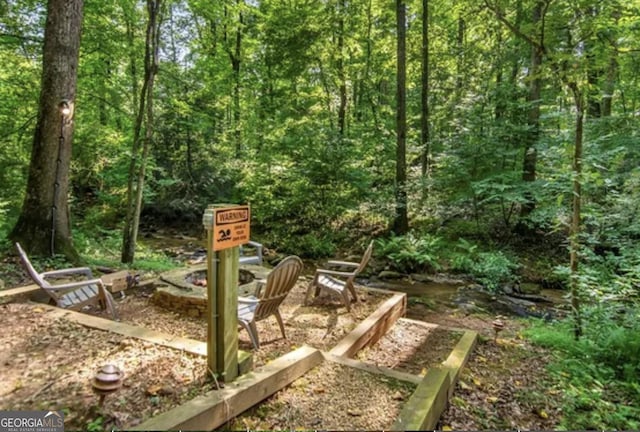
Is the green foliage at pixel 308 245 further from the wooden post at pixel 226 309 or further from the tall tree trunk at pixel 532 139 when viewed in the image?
the wooden post at pixel 226 309

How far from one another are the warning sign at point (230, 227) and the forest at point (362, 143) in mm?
2447

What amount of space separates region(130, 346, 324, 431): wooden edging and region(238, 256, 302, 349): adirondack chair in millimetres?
639

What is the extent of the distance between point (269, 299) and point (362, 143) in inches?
339

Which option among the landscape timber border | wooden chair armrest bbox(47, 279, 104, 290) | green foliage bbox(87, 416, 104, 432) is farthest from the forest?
green foliage bbox(87, 416, 104, 432)

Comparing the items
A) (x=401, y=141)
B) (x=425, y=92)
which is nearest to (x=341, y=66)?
(x=425, y=92)

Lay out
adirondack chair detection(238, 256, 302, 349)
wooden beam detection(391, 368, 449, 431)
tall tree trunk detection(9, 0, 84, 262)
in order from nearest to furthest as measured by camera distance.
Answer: wooden beam detection(391, 368, 449, 431)
adirondack chair detection(238, 256, 302, 349)
tall tree trunk detection(9, 0, 84, 262)

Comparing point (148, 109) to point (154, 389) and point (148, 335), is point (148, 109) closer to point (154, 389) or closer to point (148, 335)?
point (148, 335)

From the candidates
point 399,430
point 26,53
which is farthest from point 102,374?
point 26,53

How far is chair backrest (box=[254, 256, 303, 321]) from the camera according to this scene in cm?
318

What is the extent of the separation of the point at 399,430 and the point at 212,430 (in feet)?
3.05

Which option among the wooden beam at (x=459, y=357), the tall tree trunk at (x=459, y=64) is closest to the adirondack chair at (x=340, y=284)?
the wooden beam at (x=459, y=357)

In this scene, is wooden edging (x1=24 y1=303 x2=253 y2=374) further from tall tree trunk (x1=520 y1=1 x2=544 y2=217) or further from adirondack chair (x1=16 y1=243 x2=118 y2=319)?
tall tree trunk (x1=520 y1=1 x2=544 y2=217)

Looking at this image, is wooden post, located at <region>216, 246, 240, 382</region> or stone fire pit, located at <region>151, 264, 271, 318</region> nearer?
wooden post, located at <region>216, 246, 240, 382</region>

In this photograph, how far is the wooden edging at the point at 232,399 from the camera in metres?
1.72
